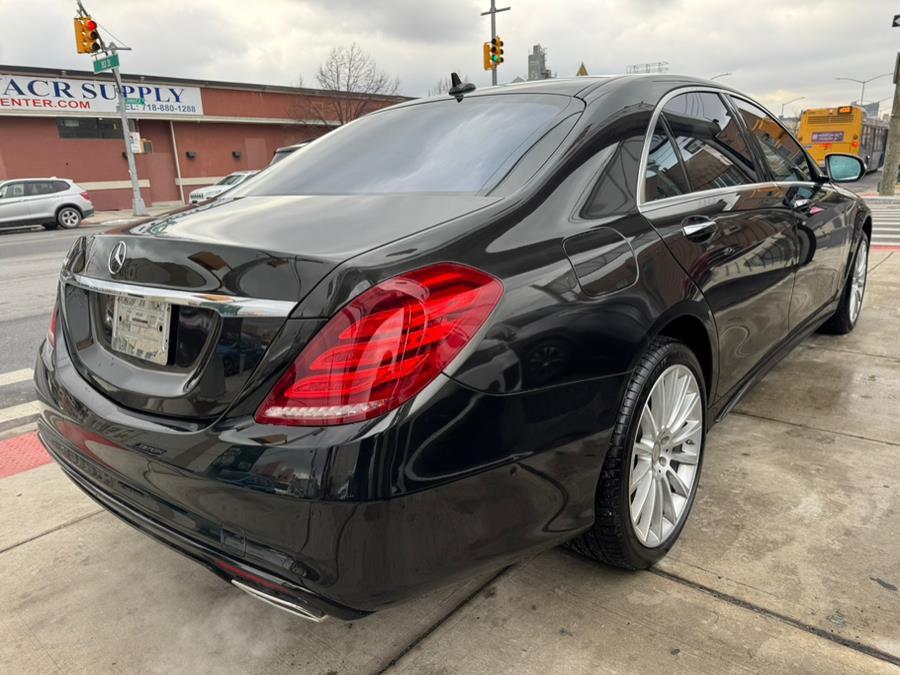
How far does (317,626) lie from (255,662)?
0.73 feet

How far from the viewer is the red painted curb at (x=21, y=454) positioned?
132 inches

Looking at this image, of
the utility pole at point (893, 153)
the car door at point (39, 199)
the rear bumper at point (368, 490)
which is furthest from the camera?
the utility pole at point (893, 153)

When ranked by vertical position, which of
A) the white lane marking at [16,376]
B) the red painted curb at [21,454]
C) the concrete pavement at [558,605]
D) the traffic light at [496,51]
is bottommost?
the concrete pavement at [558,605]

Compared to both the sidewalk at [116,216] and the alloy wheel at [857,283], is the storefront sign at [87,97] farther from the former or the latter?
the alloy wheel at [857,283]

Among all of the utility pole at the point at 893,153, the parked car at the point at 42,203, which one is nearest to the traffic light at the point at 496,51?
the utility pole at the point at 893,153

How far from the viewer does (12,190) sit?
19.0 metres

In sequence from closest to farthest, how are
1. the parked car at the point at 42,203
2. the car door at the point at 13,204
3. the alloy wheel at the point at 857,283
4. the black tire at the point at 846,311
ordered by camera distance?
the black tire at the point at 846,311 → the alloy wheel at the point at 857,283 → the car door at the point at 13,204 → the parked car at the point at 42,203

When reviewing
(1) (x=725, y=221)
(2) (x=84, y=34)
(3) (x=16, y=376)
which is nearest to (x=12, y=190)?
(2) (x=84, y=34)

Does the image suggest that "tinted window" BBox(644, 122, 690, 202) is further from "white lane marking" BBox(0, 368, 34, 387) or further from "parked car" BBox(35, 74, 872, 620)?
"white lane marking" BBox(0, 368, 34, 387)

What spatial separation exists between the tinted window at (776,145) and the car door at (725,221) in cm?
21

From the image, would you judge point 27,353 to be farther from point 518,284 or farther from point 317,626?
point 518,284

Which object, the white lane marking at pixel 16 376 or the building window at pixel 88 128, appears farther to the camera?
the building window at pixel 88 128

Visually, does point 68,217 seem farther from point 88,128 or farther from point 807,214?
point 807,214

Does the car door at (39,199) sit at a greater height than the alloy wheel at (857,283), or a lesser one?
greater
